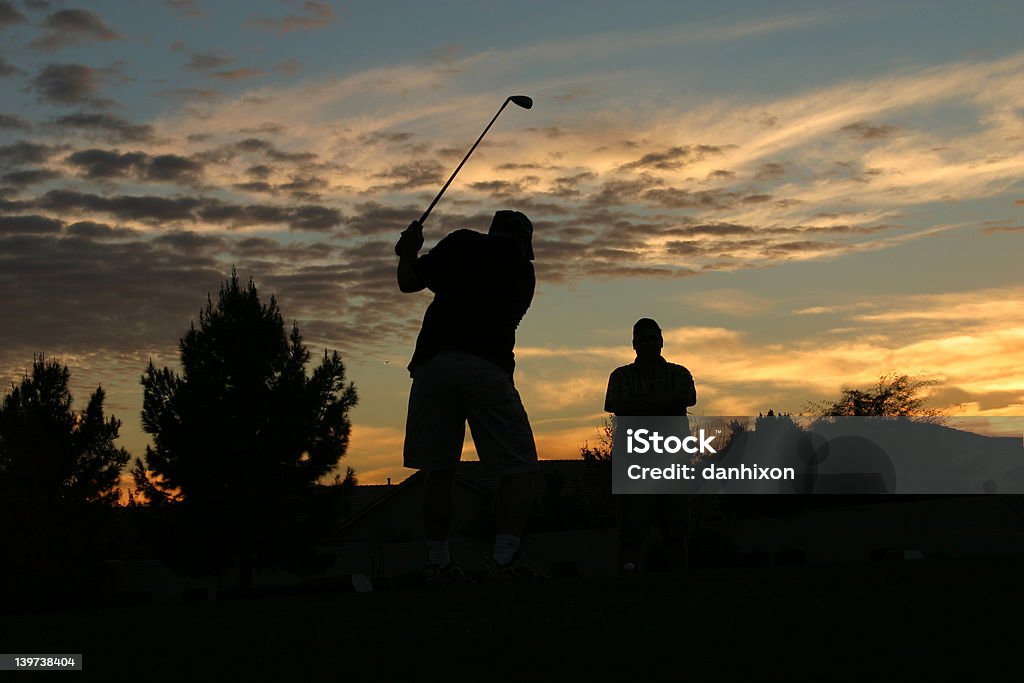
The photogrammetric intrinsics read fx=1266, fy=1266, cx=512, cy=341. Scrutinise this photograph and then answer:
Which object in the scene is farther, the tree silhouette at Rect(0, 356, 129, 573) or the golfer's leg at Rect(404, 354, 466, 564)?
the tree silhouette at Rect(0, 356, 129, 573)

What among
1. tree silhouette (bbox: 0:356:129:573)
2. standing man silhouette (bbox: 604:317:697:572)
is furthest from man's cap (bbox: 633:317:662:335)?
tree silhouette (bbox: 0:356:129:573)

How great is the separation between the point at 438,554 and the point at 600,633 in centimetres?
330

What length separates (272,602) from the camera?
666 centimetres

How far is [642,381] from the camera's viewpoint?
399 inches

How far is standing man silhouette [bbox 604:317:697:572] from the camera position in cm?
995

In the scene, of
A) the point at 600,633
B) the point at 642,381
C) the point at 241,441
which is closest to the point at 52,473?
the point at 241,441

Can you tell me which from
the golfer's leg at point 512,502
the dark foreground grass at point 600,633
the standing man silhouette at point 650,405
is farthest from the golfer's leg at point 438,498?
the standing man silhouette at point 650,405

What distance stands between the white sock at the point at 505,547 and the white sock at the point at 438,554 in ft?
1.59

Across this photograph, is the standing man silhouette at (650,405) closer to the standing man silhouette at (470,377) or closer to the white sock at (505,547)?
the standing man silhouette at (470,377)

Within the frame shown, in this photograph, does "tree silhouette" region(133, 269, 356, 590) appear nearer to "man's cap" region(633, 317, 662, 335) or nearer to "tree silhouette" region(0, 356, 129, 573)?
"tree silhouette" region(0, 356, 129, 573)

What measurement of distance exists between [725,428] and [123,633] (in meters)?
48.8

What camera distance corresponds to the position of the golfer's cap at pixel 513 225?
7.31 meters

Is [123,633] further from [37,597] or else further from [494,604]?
[37,597]

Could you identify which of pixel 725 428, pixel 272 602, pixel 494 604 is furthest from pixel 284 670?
pixel 725 428
